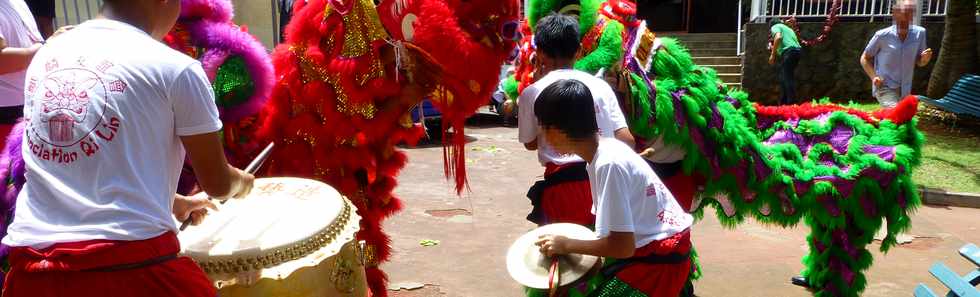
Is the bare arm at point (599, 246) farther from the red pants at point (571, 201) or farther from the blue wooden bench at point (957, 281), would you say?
the blue wooden bench at point (957, 281)

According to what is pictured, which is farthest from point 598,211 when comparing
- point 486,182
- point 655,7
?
point 655,7

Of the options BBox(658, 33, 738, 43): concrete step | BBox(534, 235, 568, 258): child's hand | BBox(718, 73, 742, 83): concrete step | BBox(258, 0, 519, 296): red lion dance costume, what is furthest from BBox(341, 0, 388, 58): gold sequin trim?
BBox(658, 33, 738, 43): concrete step

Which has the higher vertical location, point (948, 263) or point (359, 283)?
point (359, 283)

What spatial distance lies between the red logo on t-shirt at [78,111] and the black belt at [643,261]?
4.93 ft

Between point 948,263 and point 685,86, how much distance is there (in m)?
2.67

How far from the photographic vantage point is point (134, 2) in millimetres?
1522

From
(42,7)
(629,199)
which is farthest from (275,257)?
(42,7)

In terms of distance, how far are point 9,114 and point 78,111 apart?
1773 millimetres

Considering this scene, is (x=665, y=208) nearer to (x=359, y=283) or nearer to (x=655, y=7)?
(x=359, y=283)

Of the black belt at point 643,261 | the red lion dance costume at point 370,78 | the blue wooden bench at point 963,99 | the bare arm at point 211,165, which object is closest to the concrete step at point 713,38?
the blue wooden bench at point 963,99

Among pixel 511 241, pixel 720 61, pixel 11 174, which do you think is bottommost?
pixel 511 241

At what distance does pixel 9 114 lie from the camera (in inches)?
111

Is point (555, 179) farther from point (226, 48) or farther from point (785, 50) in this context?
point (785, 50)

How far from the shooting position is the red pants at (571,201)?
291cm
